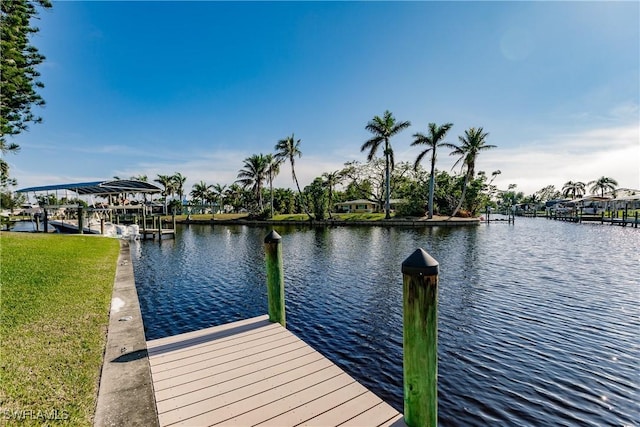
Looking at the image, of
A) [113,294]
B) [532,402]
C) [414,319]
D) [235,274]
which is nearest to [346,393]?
[414,319]

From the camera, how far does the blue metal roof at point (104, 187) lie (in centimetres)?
2565

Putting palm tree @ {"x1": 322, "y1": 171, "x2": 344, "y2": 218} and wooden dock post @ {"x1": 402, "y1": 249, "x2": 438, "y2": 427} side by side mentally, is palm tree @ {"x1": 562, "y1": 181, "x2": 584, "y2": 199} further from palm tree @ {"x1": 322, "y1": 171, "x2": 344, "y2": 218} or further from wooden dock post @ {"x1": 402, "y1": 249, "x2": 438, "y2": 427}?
wooden dock post @ {"x1": 402, "y1": 249, "x2": 438, "y2": 427}

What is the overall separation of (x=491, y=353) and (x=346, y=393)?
13.7 ft

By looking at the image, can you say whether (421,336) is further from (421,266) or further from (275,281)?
(275,281)

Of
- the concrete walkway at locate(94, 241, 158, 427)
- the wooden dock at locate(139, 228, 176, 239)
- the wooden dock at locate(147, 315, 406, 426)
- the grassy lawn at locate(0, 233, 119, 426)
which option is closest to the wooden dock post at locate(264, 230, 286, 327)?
the wooden dock at locate(147, 315, 406, 426)

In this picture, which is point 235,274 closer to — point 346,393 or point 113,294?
point 113,294

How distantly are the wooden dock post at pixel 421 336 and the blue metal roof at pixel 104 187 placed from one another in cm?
2895

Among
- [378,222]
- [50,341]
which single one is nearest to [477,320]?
[50,341]

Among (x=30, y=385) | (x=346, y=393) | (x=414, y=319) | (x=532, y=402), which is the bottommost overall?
(x=532, y=402)

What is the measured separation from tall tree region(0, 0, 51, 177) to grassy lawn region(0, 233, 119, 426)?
11355 mm

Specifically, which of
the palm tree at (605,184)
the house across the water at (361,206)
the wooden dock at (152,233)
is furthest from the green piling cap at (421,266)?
the palm tree at (605,184)

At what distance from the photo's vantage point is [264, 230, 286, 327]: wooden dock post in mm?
5727

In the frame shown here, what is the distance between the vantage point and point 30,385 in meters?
3.35

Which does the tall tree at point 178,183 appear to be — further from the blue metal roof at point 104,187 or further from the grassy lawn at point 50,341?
the grassy lawn at point 50,341
